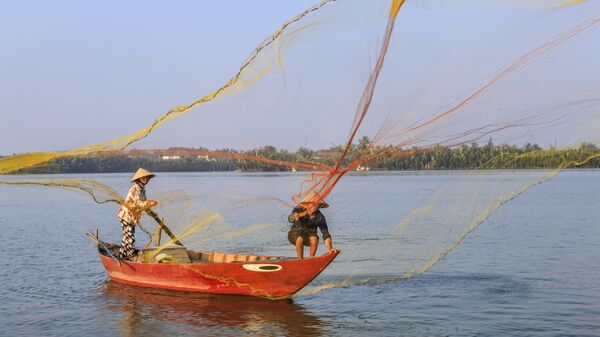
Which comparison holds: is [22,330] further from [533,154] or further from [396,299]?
[533,154]

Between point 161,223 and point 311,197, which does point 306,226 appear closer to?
point 311,197

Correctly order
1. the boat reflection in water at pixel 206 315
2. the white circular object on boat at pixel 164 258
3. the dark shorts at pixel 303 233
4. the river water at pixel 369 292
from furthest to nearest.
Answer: the white circular object on boat at pixel 164 258
the dark shorts at pixel 303 233
the boat reflection in water at pixel 206 315
the river water at pixel 369 292

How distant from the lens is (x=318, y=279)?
1388cm

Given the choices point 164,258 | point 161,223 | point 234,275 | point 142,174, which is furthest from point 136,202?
point 234,275

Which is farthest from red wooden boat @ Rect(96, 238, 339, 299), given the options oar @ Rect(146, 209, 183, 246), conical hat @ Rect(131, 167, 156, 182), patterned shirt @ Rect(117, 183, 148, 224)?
conical hat @ Rect(131, 167, 156, 182)

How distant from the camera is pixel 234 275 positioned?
1183cm

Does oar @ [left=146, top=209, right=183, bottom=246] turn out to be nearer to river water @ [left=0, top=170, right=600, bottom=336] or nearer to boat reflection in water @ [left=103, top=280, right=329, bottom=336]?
river water @ [left=0, top=170, right=600, bottom=336]

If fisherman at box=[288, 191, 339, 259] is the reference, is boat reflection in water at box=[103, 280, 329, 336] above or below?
below

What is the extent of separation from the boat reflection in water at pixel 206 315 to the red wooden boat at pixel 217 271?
23 centimetres

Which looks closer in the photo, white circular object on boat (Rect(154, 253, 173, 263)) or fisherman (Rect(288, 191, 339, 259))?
fisherman (Rect(288, 191, 339, 259))

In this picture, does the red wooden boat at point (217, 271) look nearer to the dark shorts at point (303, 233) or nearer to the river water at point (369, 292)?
the river water at point (369, 292)

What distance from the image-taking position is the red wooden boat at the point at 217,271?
36.9ft

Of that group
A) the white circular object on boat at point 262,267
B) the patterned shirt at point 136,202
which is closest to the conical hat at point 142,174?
the patterned shirt at point 136,202

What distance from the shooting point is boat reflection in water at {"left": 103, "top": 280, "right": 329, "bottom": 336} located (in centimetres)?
1077
